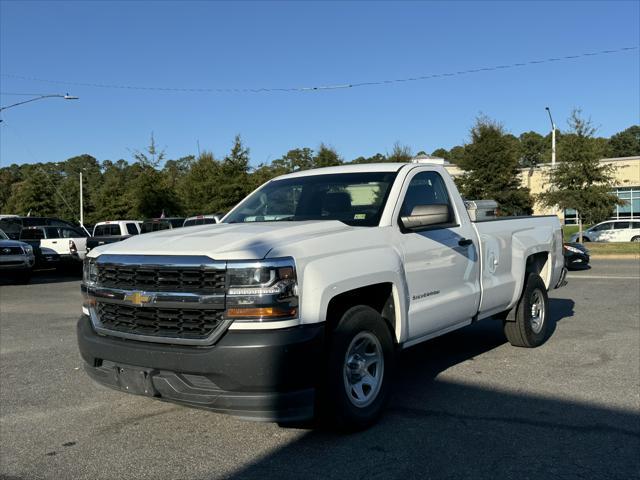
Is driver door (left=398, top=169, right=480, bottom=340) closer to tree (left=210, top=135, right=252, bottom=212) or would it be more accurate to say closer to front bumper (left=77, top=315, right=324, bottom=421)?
front bumper (left=77, top=315, right=324, bottom=421)

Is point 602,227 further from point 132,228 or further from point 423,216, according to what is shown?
point 423,216

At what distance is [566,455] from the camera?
12.9ft

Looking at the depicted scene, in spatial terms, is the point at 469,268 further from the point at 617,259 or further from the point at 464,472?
the point at 617,259

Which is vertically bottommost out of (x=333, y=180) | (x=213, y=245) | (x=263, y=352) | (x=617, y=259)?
(x=617, y=259)

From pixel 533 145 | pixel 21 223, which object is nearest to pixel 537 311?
pixel 21 223

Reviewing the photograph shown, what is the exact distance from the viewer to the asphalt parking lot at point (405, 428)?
149 inches

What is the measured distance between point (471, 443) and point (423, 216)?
68.1 inches

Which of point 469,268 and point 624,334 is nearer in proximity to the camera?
point 469,268

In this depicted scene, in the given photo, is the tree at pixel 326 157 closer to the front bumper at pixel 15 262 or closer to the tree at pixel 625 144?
the front bumper at pixel 15 262

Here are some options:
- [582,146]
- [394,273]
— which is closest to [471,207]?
[394,273]

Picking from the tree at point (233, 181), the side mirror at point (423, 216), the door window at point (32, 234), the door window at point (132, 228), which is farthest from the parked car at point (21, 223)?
the side mirror at point (423, 216)

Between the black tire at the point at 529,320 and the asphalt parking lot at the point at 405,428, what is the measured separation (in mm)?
148

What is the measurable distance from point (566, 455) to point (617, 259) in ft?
64.0

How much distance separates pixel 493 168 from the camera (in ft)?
102
